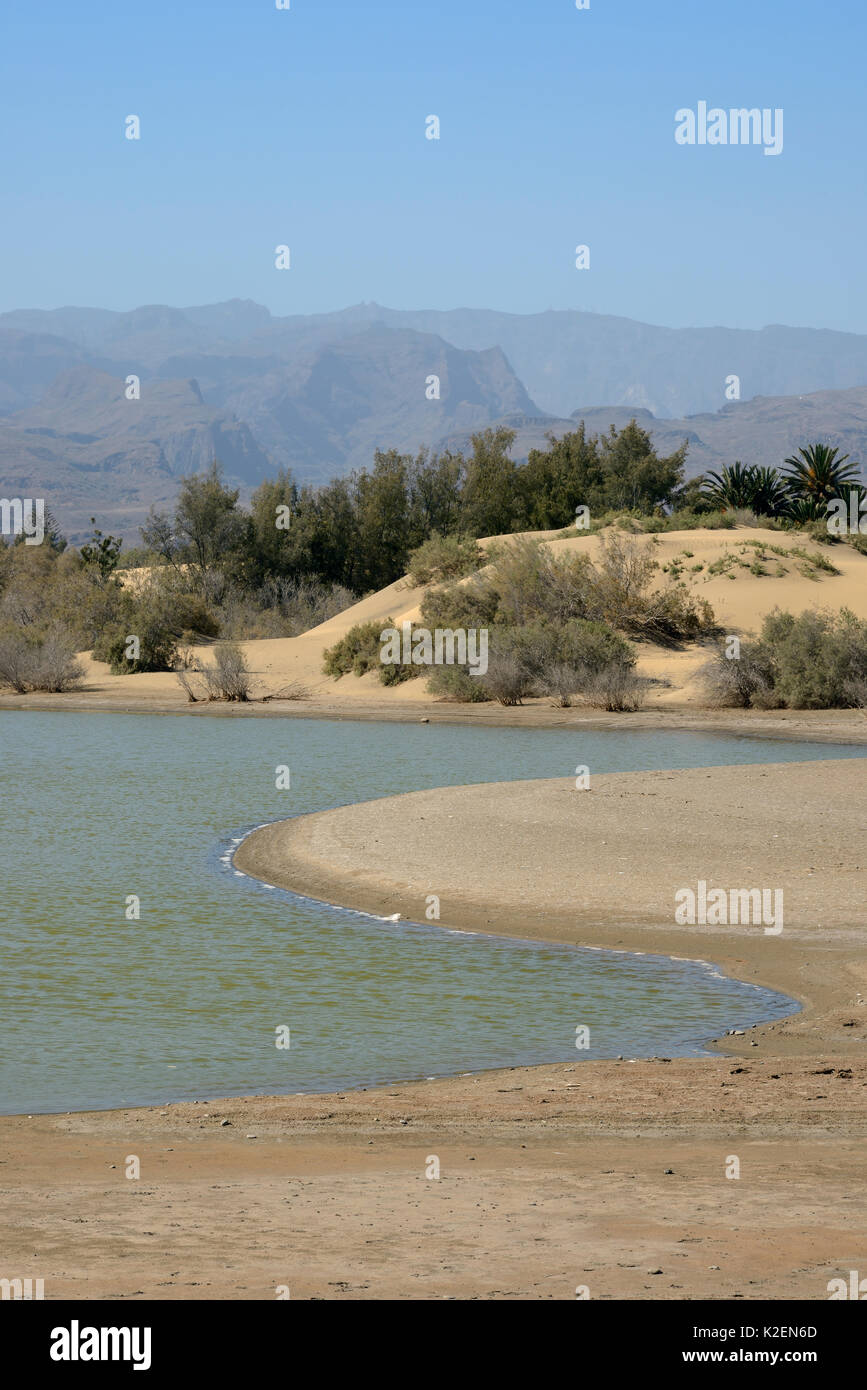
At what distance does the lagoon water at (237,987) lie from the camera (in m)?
10.1

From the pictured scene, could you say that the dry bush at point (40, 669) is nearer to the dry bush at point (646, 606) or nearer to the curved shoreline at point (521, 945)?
the dry bush at point (646, 606)

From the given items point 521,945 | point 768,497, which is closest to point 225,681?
point 768,497

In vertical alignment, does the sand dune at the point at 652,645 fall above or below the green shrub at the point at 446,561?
below

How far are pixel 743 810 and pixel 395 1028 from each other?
9.30 m

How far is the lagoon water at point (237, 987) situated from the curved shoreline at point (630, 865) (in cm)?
46

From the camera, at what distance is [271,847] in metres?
19.0

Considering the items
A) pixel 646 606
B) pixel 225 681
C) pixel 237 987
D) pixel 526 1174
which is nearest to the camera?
pixel 526 1174

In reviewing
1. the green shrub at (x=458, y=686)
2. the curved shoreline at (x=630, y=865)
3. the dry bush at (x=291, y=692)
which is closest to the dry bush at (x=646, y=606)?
the green shrub at (x=458, y=686)

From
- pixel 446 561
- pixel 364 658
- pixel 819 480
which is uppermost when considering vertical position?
pixel 819 480

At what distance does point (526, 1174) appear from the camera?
7105mm

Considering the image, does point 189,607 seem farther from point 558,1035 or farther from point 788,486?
point 558,1035

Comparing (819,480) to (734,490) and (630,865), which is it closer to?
(734,490)

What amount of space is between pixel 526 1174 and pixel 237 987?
560 cm
